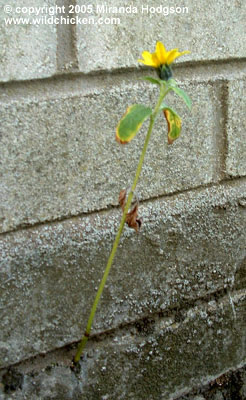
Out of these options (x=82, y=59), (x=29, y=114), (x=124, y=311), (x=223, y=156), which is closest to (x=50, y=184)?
(x=29, y=114)

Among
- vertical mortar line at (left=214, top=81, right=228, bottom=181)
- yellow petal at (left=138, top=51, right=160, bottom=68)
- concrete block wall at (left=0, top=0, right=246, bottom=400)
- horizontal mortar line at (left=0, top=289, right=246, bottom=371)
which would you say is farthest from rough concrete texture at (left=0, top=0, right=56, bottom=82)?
horizontal mortar line at (left=0, top=289, right=246, bottom=371)

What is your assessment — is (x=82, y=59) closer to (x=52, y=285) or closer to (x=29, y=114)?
(x=29, y=114)

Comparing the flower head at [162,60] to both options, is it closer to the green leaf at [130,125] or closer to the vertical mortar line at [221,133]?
the green leaf at [130,125]

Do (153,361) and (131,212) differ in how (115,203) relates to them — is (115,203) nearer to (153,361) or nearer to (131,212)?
(131,212)

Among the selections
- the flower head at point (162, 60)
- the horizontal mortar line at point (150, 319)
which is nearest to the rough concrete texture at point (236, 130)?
the horizontal mortar line at point (150, 319)

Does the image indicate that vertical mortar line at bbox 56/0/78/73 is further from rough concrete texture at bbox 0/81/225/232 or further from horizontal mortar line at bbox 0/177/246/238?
horizontal mortar line at bbox 0/177/246/238

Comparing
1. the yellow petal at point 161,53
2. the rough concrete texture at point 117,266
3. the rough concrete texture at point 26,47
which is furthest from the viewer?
the rough concrete texture at point 117,266
